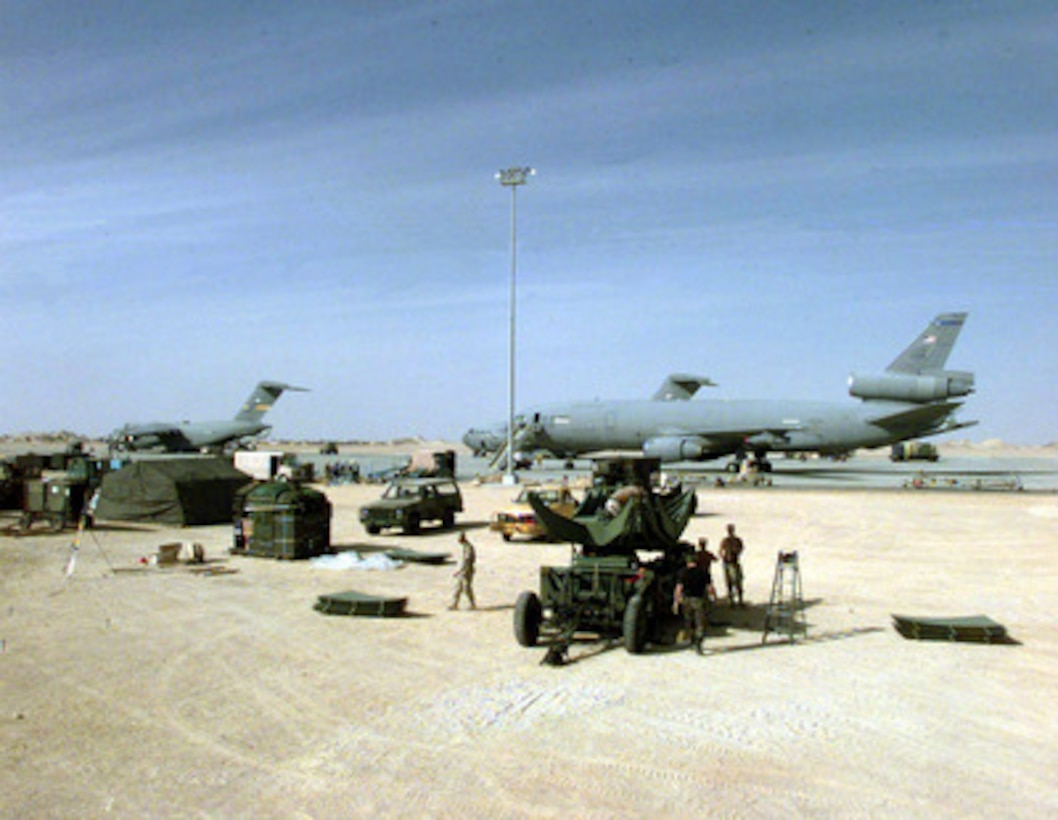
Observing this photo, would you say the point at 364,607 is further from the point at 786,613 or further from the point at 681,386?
the point at 681,386

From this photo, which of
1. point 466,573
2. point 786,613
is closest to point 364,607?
point 466,573

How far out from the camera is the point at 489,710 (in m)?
9.52

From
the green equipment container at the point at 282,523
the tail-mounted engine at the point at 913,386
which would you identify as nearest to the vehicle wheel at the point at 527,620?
the green equipment container at the point at 282,523

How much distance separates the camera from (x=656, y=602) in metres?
13.2

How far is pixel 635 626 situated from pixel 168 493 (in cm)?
2151

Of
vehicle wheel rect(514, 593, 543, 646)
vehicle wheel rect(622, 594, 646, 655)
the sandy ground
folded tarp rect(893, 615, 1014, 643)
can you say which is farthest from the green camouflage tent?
folded tarp rect(893, 615, 1014, 643)

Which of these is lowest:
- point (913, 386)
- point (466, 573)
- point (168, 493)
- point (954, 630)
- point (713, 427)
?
point (954, 630)

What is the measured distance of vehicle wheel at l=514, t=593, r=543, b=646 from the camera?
1231 centimetres

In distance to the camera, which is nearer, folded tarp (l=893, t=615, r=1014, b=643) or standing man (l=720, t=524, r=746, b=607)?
folded tarp (l=893, t=615, r=1014, b=643)

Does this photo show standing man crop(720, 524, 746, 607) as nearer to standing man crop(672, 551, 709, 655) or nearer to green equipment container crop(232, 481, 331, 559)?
standing man crop(672, 551, 709, 655)

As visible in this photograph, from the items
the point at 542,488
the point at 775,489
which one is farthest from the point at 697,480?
the point at 542,488

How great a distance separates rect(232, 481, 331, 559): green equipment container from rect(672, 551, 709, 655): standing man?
11.2 meters

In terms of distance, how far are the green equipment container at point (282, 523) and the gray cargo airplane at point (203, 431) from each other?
5621cm

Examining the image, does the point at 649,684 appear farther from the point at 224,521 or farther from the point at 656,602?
the point at 224,521
